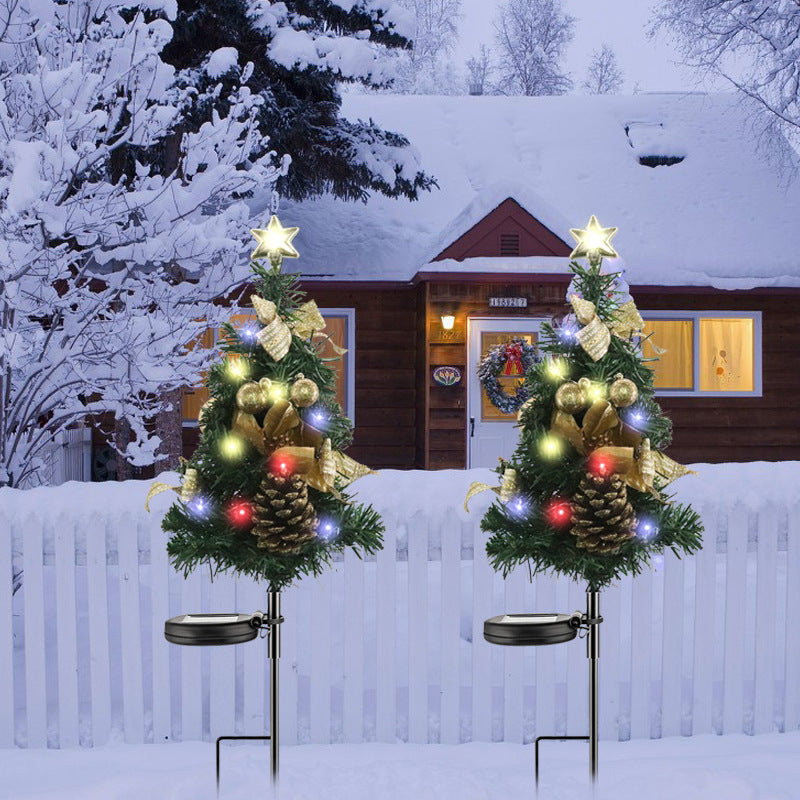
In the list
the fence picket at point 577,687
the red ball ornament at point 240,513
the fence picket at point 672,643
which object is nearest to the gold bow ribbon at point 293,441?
the red ball ornament at point 240,513

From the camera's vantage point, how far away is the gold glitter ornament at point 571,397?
11.6 feet

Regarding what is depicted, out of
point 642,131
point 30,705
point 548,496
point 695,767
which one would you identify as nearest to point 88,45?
point 30,705

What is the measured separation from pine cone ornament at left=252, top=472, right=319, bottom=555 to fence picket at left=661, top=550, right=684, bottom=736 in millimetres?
2263

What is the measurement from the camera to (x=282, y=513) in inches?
138

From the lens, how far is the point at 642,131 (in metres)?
16.1

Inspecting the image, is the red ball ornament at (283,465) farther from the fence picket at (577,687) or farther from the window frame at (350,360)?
the window frame at (350,360)

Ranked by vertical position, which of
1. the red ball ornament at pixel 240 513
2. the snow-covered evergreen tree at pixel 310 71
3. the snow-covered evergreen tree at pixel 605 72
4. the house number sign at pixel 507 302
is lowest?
the red ball ornament at pixel 240 513

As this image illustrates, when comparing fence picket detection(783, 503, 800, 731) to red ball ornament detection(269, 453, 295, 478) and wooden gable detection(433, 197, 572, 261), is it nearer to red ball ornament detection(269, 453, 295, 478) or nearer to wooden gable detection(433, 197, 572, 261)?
red ball ornament detection(269, 453, 295, 478)

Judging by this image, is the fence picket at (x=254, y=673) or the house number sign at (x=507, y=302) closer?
the fence picket at (x=254, y=673)

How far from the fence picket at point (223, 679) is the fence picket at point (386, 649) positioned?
742 mm

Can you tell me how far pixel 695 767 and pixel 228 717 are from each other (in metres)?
2.29

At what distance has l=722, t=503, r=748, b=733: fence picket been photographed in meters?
5.00

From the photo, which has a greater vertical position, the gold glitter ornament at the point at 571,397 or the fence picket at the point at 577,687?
the gold glitter ornament at the point at 571,397

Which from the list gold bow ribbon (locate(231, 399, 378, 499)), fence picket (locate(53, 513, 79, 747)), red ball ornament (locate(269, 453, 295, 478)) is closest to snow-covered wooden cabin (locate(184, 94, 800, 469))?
fence picket (locate(53, 513, 79, 747))
